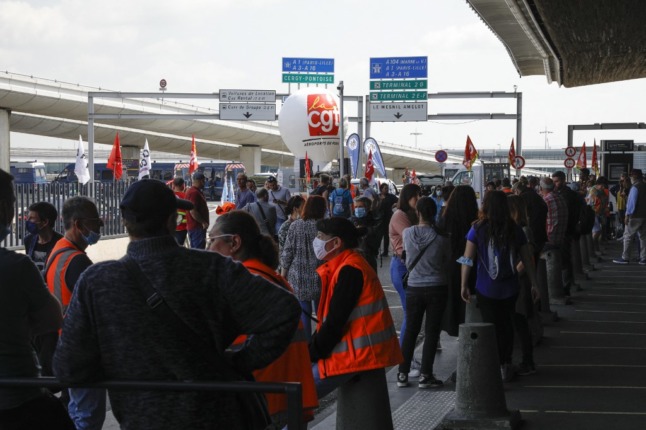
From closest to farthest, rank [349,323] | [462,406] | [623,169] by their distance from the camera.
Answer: [349,323], [462,406], [623,169]

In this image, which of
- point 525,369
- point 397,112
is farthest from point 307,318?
point 397,112

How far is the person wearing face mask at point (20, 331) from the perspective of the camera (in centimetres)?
434

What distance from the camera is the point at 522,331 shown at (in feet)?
32.6

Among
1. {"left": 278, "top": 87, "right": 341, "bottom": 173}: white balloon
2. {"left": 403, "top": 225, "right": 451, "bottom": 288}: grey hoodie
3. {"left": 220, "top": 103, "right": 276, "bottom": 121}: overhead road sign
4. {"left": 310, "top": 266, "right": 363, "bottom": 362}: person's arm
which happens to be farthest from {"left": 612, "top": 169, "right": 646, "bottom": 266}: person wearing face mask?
{"left": 278, "top": 87, "right": 341, "bottom": 173}: white balloon

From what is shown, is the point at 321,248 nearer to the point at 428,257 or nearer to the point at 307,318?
the point at 428,257

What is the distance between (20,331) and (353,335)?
8.54ft

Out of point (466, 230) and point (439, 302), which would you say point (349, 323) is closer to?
point (439, 302)

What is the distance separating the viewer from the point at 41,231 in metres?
8.35

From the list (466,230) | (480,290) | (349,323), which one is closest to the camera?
(349,323)

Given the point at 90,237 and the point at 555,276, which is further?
the point at 555,276

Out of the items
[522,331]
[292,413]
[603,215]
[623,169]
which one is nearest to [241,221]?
[292,413]

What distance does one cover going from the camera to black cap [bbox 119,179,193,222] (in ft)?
12.7

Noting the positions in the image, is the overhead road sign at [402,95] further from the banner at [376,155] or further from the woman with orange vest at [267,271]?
the woman with orange vest at [267,271]

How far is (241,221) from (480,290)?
4374 mm
